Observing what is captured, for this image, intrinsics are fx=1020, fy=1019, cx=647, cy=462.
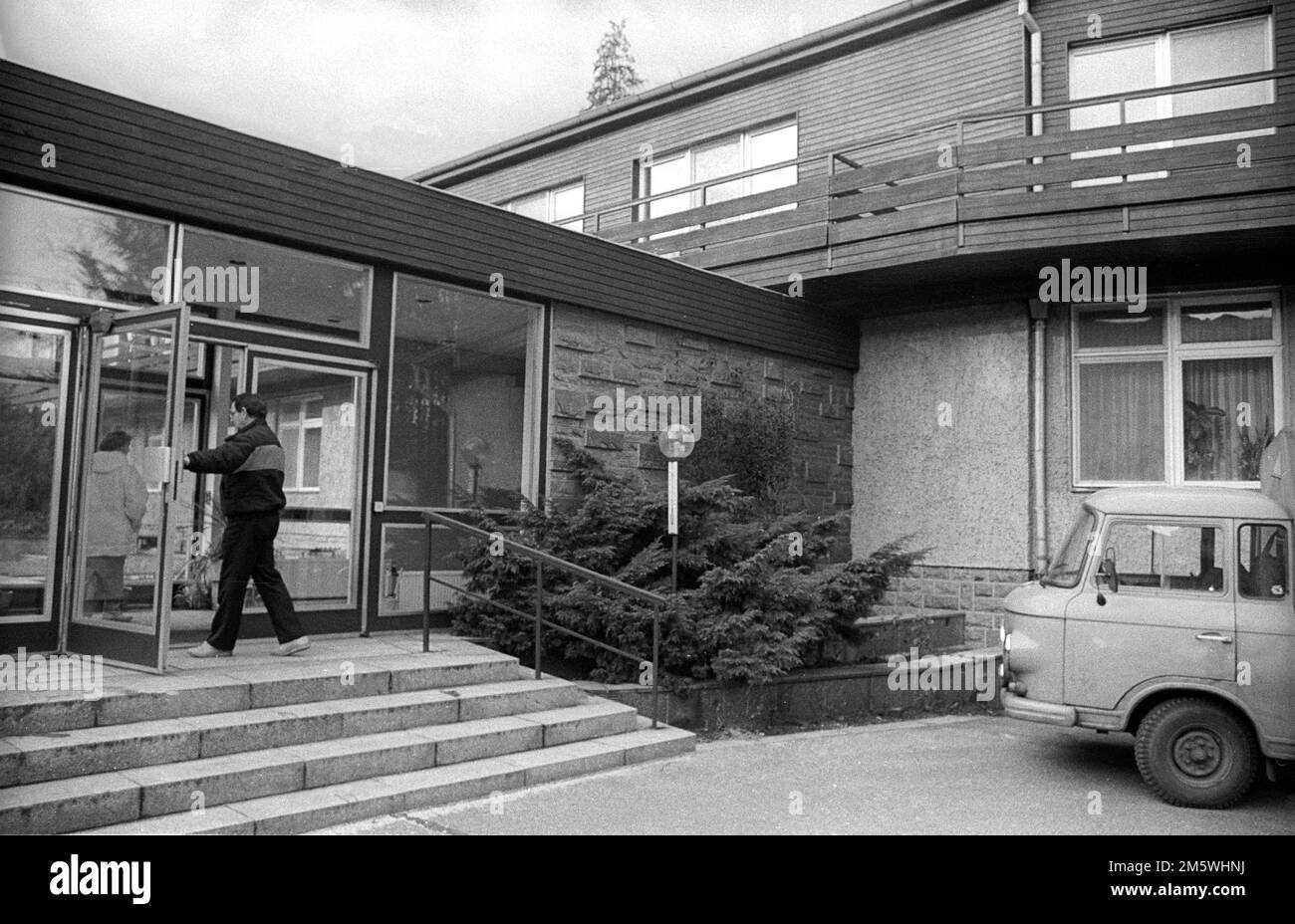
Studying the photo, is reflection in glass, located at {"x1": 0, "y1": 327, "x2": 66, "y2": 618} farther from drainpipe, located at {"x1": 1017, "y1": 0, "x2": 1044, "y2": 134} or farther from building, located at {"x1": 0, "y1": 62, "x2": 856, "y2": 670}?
drainpipe, located at {"x1": 1017, "y1": 0, "x2": 1044, "y2": 134}

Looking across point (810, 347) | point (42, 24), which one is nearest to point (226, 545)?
point (42, 24)

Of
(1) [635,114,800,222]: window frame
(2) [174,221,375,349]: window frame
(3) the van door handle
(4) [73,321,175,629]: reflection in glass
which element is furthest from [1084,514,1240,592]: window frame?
(1) [635,114,800,222]: window frame

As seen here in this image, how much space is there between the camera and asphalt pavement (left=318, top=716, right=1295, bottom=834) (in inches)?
233

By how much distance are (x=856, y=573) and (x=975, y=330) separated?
510 cm

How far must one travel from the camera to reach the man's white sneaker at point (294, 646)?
7355mm

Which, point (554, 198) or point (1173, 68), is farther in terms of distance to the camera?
point (554, 198)

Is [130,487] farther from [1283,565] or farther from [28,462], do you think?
[1283,565]

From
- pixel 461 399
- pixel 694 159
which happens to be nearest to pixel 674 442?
pixel 461 399

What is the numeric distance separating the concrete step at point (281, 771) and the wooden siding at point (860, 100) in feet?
30.4

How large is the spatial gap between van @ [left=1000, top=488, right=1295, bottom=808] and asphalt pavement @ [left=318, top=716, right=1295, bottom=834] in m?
0.42

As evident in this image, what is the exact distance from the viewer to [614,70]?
2158cm

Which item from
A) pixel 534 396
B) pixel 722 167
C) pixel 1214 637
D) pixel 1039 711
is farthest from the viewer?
pixel 722 167

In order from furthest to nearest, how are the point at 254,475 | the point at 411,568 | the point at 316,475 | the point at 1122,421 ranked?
the point at 1122,421
the point at 411,568
the point at 316,475
the point at 254,475

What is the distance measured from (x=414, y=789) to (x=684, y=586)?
3.72m
